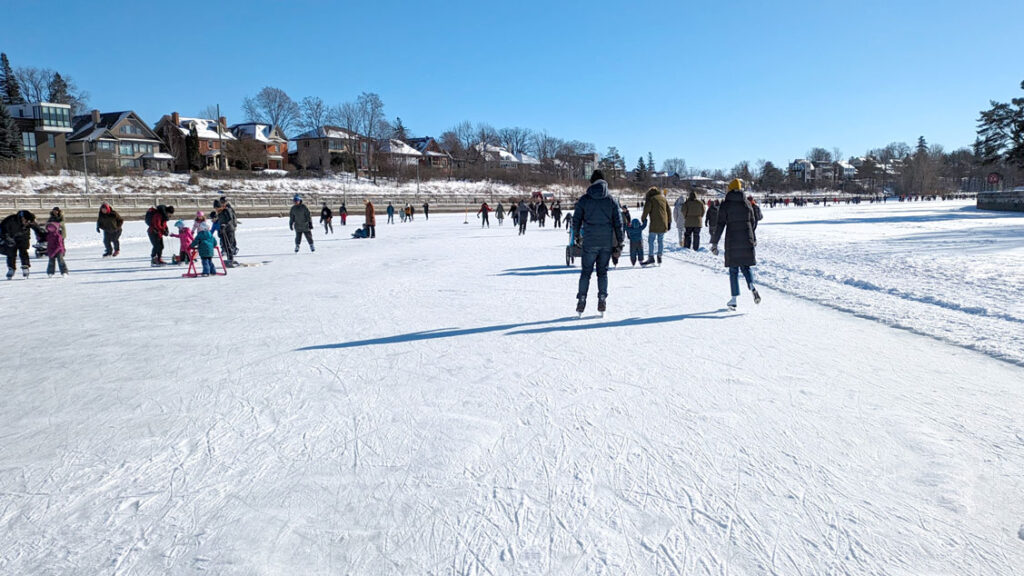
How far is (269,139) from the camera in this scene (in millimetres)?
65688

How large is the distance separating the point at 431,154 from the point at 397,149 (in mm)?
7047

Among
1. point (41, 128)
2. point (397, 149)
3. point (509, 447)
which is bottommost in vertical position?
point (509, 447)

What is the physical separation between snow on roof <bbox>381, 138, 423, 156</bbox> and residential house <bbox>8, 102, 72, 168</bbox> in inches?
1216

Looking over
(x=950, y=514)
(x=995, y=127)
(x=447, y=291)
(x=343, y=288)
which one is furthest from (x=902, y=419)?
(x=995, y=127)

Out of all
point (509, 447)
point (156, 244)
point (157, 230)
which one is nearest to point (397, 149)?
point (156, 244)

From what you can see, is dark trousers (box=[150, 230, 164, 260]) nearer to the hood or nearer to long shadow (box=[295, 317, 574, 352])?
long shadow (box=[295, 317, 574, 352])

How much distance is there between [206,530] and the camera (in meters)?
2.20

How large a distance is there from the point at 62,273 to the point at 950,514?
12715 millimetres

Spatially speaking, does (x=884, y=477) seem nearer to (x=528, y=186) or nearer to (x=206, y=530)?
(x=206, y=530)

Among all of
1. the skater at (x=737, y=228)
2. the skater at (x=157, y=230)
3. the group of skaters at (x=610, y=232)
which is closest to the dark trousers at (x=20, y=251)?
the skater at (x=157, y=230)

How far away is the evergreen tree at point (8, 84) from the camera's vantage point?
6794 centimetres

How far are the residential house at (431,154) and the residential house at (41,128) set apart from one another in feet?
128

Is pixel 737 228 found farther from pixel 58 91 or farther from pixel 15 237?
pixel 58 91

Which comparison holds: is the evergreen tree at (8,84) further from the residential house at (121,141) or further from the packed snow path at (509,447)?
the packed snow path at (509,447)
